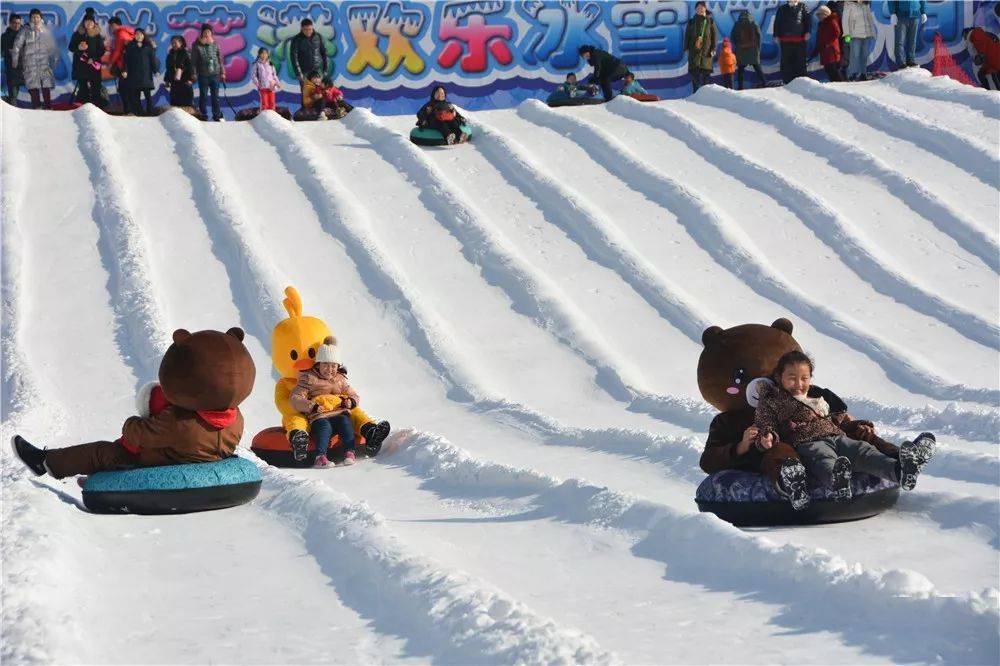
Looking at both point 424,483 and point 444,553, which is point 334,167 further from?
point 444,553

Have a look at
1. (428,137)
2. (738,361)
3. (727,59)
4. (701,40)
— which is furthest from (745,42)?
(738,361)

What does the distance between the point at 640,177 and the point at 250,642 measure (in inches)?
360

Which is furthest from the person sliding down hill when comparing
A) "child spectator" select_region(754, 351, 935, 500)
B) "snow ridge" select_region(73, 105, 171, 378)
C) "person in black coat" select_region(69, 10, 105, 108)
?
"child spectator" select_region(754, 351, 935, 500)

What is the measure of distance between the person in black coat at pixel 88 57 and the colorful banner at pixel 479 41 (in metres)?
1.41

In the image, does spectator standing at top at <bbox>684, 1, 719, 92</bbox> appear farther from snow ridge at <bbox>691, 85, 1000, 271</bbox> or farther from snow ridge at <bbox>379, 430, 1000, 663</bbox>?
snow ridge at <bbox>379, 430, 1000, 663</bbox>

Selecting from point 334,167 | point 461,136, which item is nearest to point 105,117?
point 334,167

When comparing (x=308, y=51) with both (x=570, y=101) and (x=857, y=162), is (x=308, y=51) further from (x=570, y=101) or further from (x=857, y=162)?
(x=857, y=162)

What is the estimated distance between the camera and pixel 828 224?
11031mm

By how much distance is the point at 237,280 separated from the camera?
1016 centimetres

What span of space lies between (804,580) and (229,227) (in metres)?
7.92

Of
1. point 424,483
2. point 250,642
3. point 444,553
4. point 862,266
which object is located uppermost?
point 250,642

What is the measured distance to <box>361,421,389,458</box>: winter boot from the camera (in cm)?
673

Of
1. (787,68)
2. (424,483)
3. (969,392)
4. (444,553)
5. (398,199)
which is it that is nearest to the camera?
(444,553)

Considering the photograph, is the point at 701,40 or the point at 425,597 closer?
the point at 425,597
